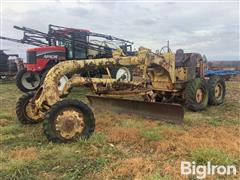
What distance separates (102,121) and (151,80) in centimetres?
247

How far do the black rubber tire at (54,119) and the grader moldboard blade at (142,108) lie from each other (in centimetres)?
201

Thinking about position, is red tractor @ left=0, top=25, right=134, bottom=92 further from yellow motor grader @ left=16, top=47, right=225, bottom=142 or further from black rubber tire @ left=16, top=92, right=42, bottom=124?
black rubber tire @ left=16, top=92, right=42, bottom=124

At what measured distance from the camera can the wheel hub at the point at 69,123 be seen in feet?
19.6

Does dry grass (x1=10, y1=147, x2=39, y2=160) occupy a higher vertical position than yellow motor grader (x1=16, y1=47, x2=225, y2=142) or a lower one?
lower

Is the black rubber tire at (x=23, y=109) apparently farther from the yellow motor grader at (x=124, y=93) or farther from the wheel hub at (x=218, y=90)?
the wheel hub at (x=218, y=90)

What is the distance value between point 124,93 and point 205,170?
3923 mm

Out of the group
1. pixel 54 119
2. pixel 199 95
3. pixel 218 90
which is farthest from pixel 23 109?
pixel 218 90

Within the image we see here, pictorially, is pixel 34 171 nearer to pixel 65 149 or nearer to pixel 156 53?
pixel 65 149

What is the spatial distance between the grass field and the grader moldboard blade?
0.87 ft

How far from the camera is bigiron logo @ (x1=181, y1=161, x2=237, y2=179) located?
14.9 feet

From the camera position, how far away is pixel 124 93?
326 inches

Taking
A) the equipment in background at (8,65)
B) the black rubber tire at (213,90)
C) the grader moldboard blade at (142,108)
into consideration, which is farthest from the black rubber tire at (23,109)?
the equipment in background at (8,65)

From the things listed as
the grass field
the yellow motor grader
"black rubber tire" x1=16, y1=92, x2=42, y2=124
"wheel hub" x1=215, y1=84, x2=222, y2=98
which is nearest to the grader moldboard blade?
the yellow motor grader

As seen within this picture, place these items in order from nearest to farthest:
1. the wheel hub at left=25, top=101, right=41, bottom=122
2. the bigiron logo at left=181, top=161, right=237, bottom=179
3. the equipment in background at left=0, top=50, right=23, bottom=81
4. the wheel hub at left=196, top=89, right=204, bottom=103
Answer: the bigiron logo at left=181, top=161, right=237, bottom=179
the wheel hub at left=25, top=101, right=41, bottom=122
the wheel hub at left=196, top=89, right=204, bottom=103
the equipment in background at left=0, top=50, right=23, bottom=81
